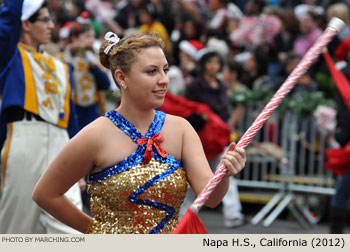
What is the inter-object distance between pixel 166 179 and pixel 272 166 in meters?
6.95

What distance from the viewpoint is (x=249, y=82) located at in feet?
38.1

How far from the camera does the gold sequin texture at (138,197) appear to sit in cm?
332

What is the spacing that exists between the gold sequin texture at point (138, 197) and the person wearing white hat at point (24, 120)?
1522 mm

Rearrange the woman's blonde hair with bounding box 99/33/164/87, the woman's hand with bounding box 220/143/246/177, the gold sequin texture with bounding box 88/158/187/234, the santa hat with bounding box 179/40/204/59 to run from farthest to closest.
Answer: the santa hat with bounding box 179/40/204/59
the woman's blonde hair with bounding box 99/33/164/87
the gold sequin texture with bounding box 88/158/187/234
the woman's hand with bounding box 220/143/246/177

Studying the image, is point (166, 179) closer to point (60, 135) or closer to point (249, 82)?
point (60, 135)

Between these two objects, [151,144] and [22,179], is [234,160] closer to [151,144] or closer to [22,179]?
[151,144]

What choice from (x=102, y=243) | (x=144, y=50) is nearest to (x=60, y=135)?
(x=144, y=50)

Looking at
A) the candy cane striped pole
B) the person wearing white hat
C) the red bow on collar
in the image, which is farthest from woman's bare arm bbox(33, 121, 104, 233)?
the person wearing white hat

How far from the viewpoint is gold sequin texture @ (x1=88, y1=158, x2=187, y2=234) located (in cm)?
332

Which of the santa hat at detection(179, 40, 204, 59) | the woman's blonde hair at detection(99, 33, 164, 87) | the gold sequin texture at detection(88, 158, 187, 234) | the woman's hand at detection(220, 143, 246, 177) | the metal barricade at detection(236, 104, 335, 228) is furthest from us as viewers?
the santa hat at detection(179, 40, 204, 59)

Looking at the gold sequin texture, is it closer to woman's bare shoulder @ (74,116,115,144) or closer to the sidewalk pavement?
woman's bare shoulder @ (74,116,115,144)

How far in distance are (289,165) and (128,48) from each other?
6596 millimetres

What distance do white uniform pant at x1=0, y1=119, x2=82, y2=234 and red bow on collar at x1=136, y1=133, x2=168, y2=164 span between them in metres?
1.61

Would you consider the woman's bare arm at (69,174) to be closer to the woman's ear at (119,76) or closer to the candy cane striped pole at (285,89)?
the woman's ear at (119,76)
